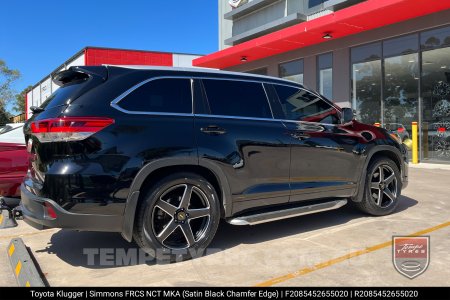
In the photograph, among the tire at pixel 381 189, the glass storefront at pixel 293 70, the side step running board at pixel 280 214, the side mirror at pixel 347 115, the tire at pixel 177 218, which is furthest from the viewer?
the glass storefront at pixel 293 70

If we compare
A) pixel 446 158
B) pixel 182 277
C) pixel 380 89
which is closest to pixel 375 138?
pixel 182 277

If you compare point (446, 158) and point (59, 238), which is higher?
point (446, 158)

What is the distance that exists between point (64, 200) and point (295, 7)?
15.6m

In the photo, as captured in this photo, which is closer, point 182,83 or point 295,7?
point 182,83

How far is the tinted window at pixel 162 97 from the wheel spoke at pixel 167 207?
87 cm

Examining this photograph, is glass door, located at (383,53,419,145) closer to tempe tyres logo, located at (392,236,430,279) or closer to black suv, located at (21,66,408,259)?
black suv, located at (21,66,408,259)

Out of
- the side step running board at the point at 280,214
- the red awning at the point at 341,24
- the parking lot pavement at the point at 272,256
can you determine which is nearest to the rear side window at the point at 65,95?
the parking lot pavement at the point at 272,256

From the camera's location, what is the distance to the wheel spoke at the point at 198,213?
402 centimetres

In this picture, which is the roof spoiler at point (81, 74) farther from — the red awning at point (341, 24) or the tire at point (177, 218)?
the red awning at point (341, 24)

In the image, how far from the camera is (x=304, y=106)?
16.6 ft

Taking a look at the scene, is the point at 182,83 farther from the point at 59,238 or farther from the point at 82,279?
the point at 59,238

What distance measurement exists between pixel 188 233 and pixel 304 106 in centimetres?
214

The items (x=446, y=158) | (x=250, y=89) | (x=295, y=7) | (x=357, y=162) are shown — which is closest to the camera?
(x=250, y=89)

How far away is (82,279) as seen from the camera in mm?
3617
